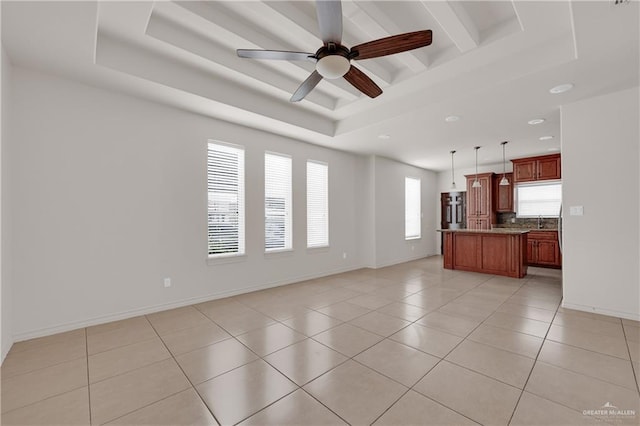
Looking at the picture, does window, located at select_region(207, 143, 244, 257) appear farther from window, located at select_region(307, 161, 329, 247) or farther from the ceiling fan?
the ceiling fan

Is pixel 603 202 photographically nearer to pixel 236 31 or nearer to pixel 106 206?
pixel 236 31

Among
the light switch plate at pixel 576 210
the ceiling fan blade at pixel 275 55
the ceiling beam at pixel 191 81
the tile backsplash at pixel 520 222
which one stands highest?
the ceiling beam at pixel 191 81

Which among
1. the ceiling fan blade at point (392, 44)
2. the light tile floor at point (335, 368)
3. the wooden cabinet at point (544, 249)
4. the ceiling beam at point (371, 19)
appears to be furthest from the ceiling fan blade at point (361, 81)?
the wooden cabinet at point (544, 249)

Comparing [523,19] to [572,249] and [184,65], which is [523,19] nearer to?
[572,249]

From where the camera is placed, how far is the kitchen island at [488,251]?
571 centimetres

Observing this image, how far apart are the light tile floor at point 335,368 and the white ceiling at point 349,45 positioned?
2.84 m

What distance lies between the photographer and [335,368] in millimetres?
2342

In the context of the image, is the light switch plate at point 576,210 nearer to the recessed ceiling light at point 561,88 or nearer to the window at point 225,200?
the recessed ceiling light at point 561,88

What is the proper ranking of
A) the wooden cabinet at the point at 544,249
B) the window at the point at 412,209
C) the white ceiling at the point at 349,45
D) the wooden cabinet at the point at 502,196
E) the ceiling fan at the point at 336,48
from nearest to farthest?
the ceiling fan at the point at 336,48, the white ceiling at the point at 349,45, the wooden cabinet at the point at 544,249, the wooden cabinet at the point at 502,196, the window at the point at 412,209

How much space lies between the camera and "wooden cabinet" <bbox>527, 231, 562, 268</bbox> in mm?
6582

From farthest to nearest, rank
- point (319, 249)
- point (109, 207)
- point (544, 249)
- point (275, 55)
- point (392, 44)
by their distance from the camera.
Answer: point (544, 249)
point (319, 249)
point (109, 207)
point (275, 55)
point (392, 44)

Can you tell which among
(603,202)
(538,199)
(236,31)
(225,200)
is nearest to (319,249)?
(225,200)

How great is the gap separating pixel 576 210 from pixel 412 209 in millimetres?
4797

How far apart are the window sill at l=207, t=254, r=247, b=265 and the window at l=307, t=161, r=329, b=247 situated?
1.58 metres
